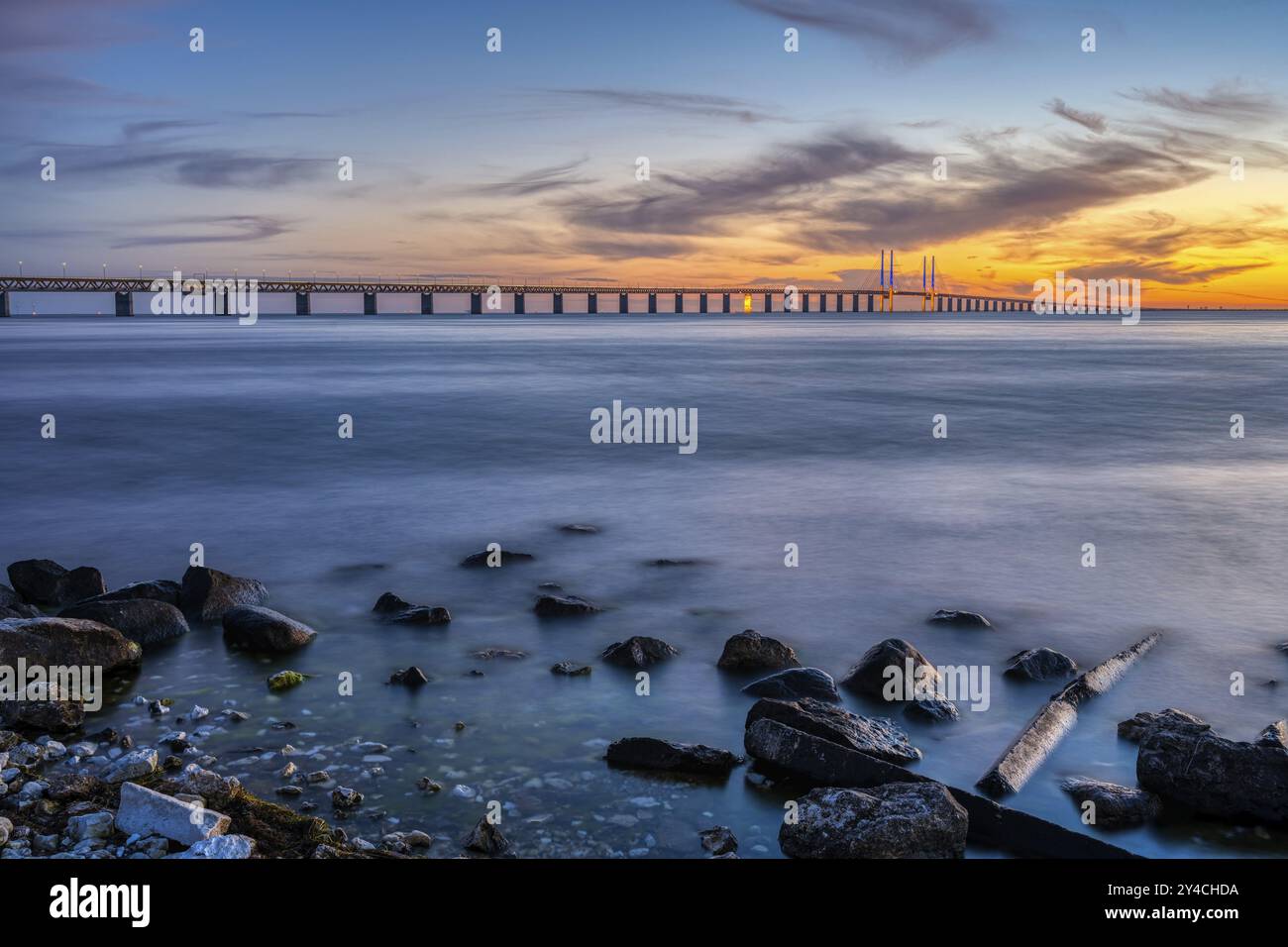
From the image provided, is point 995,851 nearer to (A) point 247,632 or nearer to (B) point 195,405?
(A) point 247,632

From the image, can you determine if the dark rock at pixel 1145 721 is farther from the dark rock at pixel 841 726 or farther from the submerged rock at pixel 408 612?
the submerged rock at pixel 408 612

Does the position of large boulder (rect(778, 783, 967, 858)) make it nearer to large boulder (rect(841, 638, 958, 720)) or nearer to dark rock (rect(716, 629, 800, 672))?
large boulder (rect(841, 638, 958, 720))

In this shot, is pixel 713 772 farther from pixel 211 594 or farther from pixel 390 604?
pixel 211 594

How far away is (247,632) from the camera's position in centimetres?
986

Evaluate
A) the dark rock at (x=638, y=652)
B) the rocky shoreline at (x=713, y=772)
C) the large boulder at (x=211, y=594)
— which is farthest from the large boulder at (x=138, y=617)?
the dark rock at (x=638, y=652)

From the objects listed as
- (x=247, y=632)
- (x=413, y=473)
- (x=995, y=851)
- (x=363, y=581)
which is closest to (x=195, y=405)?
(x=413, y=473)

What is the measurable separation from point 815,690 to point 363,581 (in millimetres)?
6179

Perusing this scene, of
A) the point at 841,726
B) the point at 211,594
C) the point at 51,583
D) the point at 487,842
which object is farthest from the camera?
the point at 51,583

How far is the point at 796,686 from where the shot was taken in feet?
28.8

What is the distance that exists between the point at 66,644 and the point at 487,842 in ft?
15.7

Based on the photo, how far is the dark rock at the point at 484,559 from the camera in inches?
529

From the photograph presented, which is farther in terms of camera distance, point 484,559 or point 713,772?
point 484,559

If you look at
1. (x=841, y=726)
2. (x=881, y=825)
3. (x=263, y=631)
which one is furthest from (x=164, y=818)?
(x=841, y=726)
